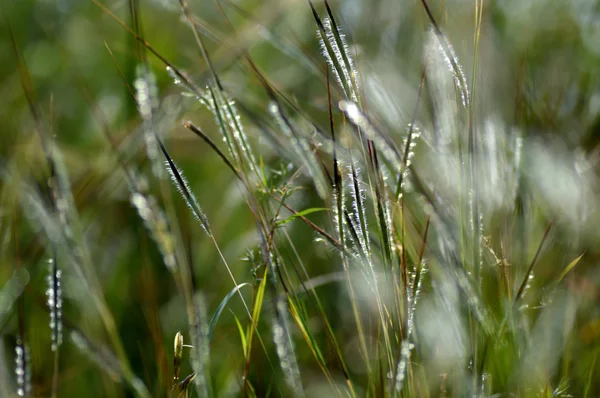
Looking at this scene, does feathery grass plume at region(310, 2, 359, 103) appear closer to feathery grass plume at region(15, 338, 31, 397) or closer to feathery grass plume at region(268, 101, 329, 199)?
feathery grass plume at region(268, 101, 329, 199)

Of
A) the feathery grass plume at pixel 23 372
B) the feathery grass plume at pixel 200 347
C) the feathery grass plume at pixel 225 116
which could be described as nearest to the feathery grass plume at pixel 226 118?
the feathery grass plume at pixel 225 116

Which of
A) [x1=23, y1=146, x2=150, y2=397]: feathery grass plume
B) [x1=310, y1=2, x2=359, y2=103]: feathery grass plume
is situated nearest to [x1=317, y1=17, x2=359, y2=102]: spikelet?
[x1=310, y1=2, x2=359, y2=103]: feathery grass plume

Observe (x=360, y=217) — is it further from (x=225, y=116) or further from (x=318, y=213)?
(x=318, y=213)

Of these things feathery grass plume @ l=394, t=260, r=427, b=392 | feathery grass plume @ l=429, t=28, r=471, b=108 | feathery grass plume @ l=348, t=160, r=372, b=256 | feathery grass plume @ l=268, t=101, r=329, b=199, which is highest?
feathery grass plume @ l=429, t=28, r=471, b=108

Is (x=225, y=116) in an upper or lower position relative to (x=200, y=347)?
upper

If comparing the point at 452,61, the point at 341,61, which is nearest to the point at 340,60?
the point at 341,61

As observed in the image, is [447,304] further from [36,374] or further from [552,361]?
[36,374]

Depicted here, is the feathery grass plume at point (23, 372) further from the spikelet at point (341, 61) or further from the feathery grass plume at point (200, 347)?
the spikelet at point (341, 61)
